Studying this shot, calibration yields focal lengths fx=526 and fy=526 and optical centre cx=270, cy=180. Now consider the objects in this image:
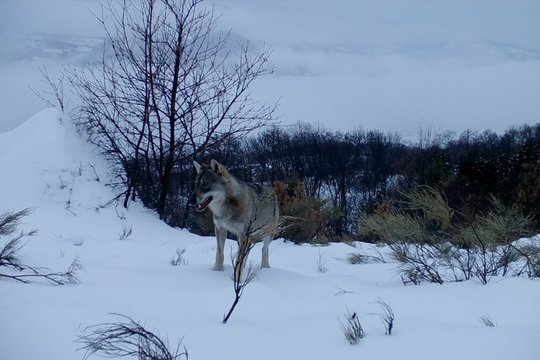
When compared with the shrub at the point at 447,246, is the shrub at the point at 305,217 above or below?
below

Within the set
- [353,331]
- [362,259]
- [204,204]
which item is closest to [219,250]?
[204,204]

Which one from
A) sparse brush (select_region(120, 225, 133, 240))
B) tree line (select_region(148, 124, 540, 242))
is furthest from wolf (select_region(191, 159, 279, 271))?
tree line (select_region(148, 124, 540, 242))

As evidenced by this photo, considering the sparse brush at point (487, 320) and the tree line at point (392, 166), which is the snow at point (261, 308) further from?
the tree line at point (392, 166)

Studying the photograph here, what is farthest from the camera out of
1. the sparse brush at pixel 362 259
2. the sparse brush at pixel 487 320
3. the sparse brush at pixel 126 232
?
the sparse brush at pixel 126 232

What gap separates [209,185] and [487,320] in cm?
434

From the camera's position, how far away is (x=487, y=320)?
13.9 feet

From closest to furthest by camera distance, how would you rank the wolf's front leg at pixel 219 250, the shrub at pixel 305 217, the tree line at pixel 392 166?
the wolf's front leg at pixel 219 250 → the shrub at pixel 305 217 → the tree line at pixel 392 166

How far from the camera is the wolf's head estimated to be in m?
7.48

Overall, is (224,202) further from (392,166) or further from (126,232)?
(392,166)

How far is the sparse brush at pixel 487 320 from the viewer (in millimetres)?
4156

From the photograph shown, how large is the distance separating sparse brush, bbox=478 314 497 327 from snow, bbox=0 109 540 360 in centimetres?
6

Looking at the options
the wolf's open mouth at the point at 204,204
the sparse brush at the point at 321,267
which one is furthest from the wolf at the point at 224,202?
the sparse brush at the point at 321,267

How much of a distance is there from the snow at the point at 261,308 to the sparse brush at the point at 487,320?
0.19 feet

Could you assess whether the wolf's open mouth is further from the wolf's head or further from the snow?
the snow
